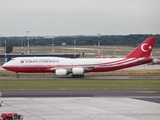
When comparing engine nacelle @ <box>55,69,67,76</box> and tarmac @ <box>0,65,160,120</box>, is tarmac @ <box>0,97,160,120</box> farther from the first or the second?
engine nacelle @ <box>55,69,67,76</box>

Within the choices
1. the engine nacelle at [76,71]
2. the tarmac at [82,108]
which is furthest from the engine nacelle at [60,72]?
the tarmac at [82,108]

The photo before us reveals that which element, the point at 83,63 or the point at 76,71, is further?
the point at 83,63

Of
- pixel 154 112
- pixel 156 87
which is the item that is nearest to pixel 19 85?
pixel 156 87

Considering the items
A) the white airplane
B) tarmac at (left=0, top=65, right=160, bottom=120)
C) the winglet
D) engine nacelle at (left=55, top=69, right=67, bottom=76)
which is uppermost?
the winglet

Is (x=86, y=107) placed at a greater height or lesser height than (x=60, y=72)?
lesser

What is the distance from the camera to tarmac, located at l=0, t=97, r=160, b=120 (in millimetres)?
31984

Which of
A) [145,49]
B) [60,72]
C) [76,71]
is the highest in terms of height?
[145,49]

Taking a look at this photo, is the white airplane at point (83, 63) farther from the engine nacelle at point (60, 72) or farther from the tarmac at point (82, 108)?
the tarmac at point (82, 108)

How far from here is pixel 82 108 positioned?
1415 inches

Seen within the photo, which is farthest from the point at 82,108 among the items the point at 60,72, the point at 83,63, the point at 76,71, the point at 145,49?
the point at 145,49

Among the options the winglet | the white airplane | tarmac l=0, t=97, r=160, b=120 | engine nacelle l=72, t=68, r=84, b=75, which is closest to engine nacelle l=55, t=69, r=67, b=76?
the white airplane

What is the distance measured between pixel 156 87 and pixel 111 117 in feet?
74.8

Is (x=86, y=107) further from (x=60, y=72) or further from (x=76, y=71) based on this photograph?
(x=60, y=72)

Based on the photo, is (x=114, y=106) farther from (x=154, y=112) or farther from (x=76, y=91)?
(x=76, y=91)
